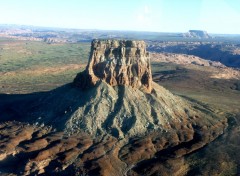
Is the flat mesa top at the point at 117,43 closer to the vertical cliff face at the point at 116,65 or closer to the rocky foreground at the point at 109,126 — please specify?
the vertical cliff face at the point at 116,65

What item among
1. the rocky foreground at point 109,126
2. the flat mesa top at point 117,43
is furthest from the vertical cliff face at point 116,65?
the rocky foreground at point 109,126

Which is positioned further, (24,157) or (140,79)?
(140,79)

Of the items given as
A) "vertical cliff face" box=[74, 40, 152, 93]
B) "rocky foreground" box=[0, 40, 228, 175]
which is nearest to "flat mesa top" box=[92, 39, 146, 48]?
"vertical cliff face" box=[74, 40, 152, 93]

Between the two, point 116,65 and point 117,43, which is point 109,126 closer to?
point 116,65

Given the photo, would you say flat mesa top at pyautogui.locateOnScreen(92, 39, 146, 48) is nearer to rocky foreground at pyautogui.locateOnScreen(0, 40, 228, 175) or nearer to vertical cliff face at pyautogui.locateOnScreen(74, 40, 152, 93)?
vertical cliff face at pyautogui.locateOnScreen(74, 40, 152, 93)

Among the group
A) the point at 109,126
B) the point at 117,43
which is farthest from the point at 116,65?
the point at 109,126

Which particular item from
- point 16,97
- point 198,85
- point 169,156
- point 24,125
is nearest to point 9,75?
point 16,97

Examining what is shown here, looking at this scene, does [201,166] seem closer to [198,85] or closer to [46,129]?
[46,129]
